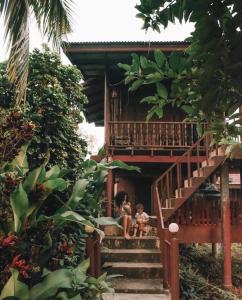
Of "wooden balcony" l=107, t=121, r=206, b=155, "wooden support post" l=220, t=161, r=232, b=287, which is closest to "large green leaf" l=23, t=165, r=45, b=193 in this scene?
"wooden support post" l=220, t=161, r=232, b=287

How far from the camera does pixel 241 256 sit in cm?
1193

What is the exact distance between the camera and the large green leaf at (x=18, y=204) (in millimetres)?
3646

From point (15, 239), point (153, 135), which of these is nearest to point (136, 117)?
point (153, 135)

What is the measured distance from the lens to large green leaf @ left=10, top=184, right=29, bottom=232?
365 centimetres

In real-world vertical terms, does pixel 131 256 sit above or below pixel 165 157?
below

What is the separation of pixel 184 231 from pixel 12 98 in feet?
17.7

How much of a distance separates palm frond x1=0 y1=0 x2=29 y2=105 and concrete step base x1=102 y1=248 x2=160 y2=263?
409 cm

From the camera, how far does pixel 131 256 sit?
830 centimetres

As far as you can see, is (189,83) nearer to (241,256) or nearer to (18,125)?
(18,125)

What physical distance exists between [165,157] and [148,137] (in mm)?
720

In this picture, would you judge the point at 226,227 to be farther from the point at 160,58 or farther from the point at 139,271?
the point at 160,58

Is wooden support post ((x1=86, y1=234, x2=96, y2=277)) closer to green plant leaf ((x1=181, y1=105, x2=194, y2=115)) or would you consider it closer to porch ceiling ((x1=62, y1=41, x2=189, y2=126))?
green plant leaf ((x1=181, y1=105, x2=194, y2=115))

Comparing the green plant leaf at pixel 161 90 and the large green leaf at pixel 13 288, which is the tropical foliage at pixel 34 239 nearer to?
the large green leaf at pixel 13 288

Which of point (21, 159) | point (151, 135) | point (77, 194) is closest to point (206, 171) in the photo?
point (151, 135)
